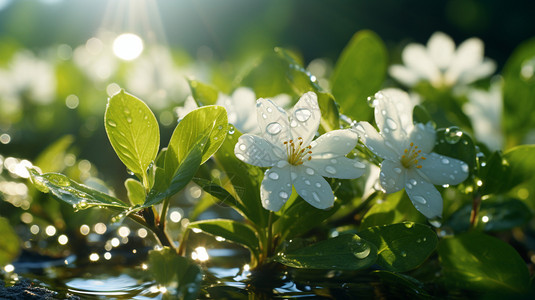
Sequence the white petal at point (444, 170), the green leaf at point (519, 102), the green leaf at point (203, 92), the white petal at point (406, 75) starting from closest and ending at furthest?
the white petal at point (444, 170), the green leaf at point (203, 92), the green leaf at point (519, 102), the white petal at point (406, 75)

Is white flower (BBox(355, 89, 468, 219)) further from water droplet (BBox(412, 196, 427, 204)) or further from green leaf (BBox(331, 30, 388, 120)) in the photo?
green leaf (BBox(331, 30, 388, 120))

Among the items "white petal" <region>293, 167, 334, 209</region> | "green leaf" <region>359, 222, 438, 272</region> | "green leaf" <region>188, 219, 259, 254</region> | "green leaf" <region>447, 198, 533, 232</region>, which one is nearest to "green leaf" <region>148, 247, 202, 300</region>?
"green leaf" <region>188, 219, 259, 254</region>

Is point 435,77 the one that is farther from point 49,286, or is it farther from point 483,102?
point 49,286

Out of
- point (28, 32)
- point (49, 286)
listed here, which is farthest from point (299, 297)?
point (28, 32)

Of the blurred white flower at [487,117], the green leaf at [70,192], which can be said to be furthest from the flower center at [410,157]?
the blurred white flower at [487,117]

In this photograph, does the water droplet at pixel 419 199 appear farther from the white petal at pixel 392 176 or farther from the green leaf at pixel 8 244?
the green leaf at pixel 8 244
